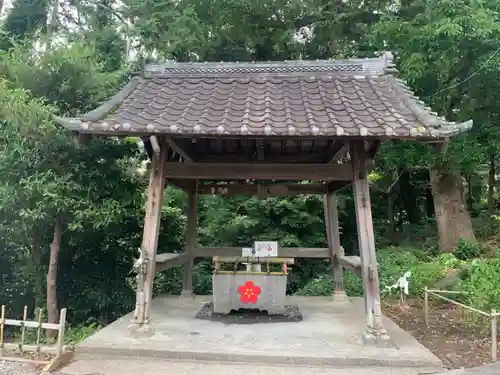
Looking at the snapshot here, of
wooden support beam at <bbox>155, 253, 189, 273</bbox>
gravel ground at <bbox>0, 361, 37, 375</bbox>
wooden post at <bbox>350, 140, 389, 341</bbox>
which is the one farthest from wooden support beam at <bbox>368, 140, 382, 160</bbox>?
gravel ground at <bbox>0, 361, 37, 375</bbox>

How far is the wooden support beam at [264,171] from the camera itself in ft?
19.8

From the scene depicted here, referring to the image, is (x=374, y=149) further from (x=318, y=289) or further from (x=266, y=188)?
(x=318, y=289)

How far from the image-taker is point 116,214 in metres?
7.31

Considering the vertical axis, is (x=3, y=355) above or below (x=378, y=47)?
below

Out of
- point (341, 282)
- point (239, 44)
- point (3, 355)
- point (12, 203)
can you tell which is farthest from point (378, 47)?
point (3, 355)

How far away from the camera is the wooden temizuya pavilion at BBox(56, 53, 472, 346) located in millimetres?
5258

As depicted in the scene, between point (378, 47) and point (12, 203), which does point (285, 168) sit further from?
point (378, 47)

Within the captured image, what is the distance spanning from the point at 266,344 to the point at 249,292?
1.48 meters

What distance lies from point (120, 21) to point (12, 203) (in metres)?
8.26

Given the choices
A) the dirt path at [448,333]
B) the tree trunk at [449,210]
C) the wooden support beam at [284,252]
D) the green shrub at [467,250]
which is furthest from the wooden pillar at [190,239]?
the green shrub at [467,250]

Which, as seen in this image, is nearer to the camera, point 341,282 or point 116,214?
point 116,214

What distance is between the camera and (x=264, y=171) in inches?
241

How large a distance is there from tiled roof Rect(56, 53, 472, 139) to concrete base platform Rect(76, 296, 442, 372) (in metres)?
2.45

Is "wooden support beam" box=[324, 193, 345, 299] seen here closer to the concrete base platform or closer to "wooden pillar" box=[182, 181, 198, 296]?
the concrete base platform
